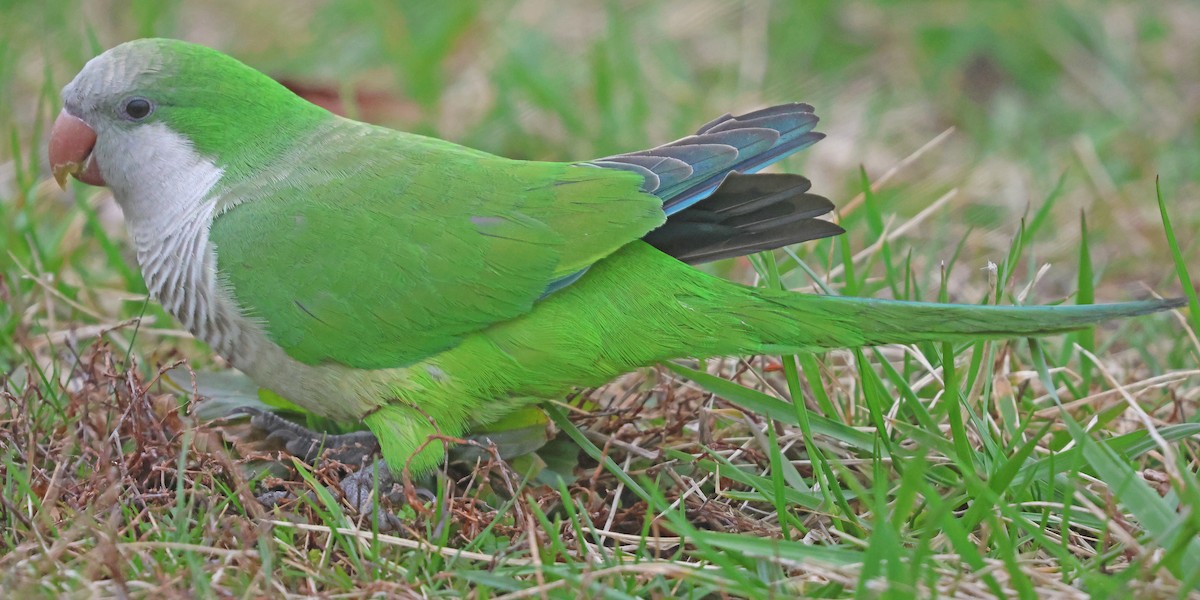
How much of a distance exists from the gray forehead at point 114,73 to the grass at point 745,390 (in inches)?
25.9

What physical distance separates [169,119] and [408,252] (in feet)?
2.85

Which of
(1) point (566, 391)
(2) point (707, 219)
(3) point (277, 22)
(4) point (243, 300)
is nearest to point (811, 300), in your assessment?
(2) point (707, 219)

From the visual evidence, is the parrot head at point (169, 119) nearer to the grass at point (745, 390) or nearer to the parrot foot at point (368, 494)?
the grass at point (745, 390)

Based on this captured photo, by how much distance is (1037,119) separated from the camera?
5.88 meters

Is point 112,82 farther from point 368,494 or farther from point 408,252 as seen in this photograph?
point 368,494

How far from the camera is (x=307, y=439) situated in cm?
321

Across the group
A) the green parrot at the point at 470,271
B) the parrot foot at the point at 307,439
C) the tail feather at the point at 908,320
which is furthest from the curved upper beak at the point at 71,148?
the tail feather at the point at 908,320

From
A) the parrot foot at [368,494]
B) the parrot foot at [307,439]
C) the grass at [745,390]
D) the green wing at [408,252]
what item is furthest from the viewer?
the parrot foot at [307,439]

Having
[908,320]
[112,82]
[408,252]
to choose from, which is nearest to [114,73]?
[112,82]

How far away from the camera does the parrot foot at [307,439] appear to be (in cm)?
315

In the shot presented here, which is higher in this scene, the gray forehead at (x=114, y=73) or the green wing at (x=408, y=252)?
the gray forehead at (x=114, y=73)

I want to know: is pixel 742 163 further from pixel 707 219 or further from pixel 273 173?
pixel 273 173

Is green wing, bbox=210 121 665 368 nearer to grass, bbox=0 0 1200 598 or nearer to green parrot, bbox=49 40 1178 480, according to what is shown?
green parrot, bbox=49 40 1178 480

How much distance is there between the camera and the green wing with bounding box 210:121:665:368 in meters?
2.86
